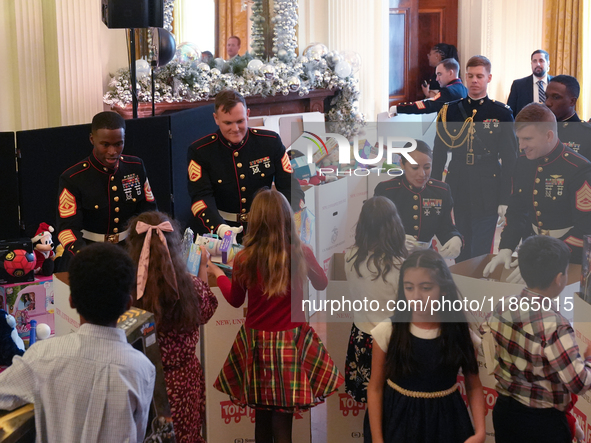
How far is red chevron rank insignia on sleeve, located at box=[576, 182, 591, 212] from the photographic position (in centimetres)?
283

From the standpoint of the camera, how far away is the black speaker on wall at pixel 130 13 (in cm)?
443

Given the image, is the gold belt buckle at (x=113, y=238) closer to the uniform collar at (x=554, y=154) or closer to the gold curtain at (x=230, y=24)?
the uniform collar at (x=554, y=154)

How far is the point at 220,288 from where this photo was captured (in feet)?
7.83

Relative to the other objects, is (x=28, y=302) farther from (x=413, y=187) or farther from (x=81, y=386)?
(x=81, y=386)

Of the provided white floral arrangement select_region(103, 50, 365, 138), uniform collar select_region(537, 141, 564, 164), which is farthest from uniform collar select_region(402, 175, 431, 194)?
white floral arrangement select_region(103, 50, 365, 138)

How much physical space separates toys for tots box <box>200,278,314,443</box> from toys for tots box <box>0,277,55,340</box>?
106 centimetres

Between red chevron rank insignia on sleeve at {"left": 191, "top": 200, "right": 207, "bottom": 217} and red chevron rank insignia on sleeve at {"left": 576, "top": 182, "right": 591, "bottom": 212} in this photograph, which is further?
red chevron rank insignia on sleeve at {"left": 191, "top": 200, "right": 207, "bottom": 217}

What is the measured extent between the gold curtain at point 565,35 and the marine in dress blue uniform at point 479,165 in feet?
15.0

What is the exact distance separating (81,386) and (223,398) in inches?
51.2

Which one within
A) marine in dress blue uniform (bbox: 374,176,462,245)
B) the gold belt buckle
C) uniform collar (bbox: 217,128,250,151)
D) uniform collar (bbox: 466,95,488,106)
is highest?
uniform collar (bbox: 466,95,488,106)

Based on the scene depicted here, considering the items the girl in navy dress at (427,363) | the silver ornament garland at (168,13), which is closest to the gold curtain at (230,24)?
the silver ornament garland at (168,13)

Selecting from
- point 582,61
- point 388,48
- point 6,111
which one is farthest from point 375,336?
point 582,61

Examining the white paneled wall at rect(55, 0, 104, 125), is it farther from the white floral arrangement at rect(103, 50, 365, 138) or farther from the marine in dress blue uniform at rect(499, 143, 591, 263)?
the marine in dress blue uniform at rect(499, 143, 591, 263)

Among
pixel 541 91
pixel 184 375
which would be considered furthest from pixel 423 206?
pixel 541 91
